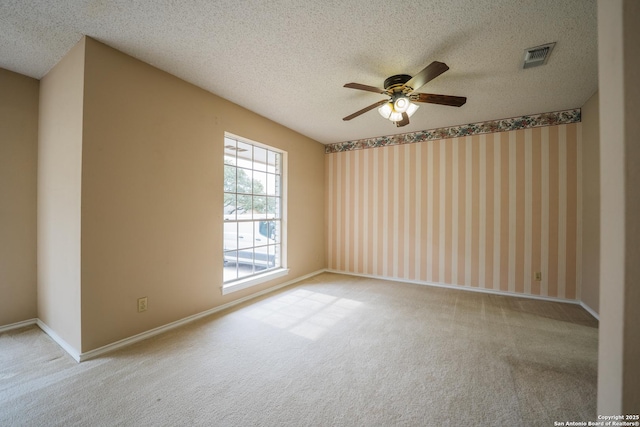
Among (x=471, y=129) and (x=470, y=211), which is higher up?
(x=471, y=129)

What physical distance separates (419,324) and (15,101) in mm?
4767

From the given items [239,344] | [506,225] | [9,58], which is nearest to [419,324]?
[239,344]

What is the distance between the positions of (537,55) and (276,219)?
3.60 m

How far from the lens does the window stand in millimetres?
3297

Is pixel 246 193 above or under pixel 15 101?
under

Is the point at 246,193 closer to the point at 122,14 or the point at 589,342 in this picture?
the point at 122,14

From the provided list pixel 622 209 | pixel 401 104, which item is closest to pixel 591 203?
pixel 401 104

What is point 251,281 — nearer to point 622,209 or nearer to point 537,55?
point 622,209

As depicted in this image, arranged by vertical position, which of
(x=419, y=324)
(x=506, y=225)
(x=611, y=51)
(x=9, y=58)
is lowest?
(x=419, y=324)

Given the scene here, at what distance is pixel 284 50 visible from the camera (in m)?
2.14

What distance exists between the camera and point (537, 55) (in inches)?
84.8

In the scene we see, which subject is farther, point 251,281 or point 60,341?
point 251,281

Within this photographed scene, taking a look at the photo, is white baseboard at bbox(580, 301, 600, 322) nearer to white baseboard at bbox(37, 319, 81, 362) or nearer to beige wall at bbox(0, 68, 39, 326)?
white baseboard at bbox(37, 319, 81, 362)

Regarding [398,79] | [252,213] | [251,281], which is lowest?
[251,281]
